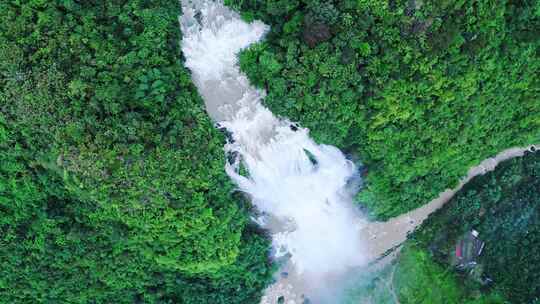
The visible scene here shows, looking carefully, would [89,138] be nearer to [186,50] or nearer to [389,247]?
[186,50]

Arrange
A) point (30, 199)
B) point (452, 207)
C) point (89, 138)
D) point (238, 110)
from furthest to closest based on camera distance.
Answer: point (452, 207), point (238, 110), point (30, 199), point (89, 138)

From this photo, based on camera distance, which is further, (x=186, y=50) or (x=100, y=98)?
(x=186, y=50)

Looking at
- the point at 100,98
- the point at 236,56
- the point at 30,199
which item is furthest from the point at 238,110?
the point at 30,199

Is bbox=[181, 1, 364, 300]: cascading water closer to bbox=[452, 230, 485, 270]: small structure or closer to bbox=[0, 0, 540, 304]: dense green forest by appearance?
bbox=[0, 0, 540, 304]: dense green forest

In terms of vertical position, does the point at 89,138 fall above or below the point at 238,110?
below

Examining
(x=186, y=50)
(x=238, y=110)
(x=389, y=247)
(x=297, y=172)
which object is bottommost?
(x=389, y=247)

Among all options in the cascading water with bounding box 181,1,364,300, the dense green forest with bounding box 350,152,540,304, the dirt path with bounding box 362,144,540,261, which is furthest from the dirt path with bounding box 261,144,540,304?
the cascading water with bounding box 181,1,364,300

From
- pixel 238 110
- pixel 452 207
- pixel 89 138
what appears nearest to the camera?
pixel 89 138

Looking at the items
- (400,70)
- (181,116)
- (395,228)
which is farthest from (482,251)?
(181,116)

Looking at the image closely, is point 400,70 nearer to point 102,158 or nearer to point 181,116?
point 181,116
